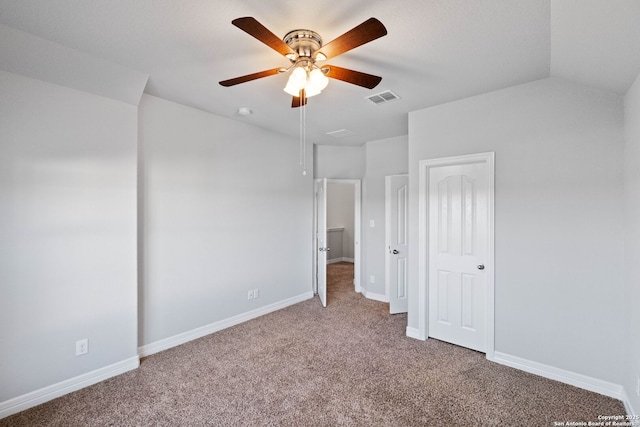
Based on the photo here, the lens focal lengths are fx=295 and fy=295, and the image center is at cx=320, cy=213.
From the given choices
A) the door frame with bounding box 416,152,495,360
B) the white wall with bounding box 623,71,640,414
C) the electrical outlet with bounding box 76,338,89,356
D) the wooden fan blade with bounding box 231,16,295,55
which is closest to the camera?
the wooden fan blade with bounding box 231,16,295,55

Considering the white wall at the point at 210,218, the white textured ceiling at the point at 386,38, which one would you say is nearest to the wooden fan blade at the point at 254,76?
the white textured ceiling at the point at 386,38

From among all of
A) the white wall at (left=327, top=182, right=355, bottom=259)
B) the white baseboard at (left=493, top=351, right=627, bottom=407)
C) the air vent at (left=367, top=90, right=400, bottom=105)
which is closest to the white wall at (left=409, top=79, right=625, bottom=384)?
the white baseboard at (left=493, top=351, right=627, bottom=407)

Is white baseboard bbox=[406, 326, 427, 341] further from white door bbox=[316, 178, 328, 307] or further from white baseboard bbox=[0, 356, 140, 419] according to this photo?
white baseboard bbox=[0, 356, 140, 419]

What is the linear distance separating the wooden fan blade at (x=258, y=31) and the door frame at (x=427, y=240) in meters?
2.15

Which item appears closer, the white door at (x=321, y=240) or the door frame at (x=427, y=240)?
the door frame at (x=427, y=240)

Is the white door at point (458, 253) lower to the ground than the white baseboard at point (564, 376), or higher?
higher

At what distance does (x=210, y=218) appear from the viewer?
11.8 feet

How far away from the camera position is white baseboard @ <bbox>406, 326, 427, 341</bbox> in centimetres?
337

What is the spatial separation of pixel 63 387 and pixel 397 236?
13.2 ft

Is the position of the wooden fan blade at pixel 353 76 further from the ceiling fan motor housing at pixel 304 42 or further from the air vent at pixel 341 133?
the air vent at pixel 341 133

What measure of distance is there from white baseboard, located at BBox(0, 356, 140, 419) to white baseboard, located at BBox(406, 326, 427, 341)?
2851mm

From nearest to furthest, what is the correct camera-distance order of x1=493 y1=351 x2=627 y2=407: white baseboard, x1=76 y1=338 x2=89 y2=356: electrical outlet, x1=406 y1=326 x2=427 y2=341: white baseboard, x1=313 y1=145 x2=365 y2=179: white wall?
x1=493 y1=351 x2=627 y2=407: white baseboard → x1=76 y1=338 x2=89 y2=356: electrical outlet → x1=406 y1=326 x2=427 y2=341: white baseboard → x1=313 y1=145 x2=365 y2=179: white wall

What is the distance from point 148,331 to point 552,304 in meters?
3.88

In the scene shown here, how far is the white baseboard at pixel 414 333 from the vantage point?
11.0ft
